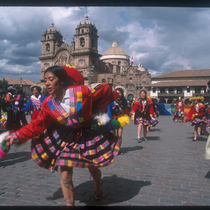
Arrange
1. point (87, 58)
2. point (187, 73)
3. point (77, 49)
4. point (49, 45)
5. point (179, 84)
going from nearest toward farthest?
point (179, 84) < point (187, 73) < point (87, 58) < point (77, 49) < point (49, 45)

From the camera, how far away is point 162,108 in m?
30.0

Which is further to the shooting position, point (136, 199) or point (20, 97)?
point (20, 97)

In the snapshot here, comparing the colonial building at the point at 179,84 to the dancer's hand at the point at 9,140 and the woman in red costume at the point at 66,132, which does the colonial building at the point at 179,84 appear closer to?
the woman in red costume at the point at 66,132

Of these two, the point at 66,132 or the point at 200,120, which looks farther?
the point at 200,120

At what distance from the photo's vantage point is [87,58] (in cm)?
6284

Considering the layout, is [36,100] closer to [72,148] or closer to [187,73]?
[72,148]

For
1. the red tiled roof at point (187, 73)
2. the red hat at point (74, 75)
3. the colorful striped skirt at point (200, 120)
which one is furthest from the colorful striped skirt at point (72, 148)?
the red tiled roof at point (187, 73)

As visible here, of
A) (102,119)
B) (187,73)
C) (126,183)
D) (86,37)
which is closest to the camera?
(102,119)

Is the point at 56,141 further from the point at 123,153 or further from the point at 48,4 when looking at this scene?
the point at 123,153

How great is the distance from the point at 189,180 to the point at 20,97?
290 inches

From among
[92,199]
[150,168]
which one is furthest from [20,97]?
[92,199]

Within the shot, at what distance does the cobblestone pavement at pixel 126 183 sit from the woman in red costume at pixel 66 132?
1.39 ft

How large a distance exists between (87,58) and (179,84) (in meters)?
24.6

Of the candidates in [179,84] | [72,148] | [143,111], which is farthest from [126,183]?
[179,84]
